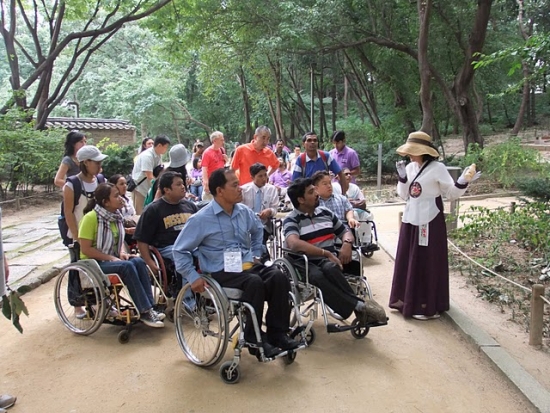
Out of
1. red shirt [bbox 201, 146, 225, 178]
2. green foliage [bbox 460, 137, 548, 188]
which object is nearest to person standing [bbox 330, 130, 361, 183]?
red shirt [bbox 201, 146, 225, 178]

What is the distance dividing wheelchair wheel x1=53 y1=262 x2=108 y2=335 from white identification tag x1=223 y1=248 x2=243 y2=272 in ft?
3.54

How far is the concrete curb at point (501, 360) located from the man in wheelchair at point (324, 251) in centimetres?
75

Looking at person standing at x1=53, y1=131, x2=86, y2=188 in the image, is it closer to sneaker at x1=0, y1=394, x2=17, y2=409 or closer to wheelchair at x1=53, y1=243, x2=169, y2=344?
wheelchair at x1=53, y1=243, x2=169, y2=344

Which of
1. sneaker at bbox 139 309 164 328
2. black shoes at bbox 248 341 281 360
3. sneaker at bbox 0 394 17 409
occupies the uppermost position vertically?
black shoes at bbox 248 341 281 360

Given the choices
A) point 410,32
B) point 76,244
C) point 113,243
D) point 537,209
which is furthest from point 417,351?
point 410,32

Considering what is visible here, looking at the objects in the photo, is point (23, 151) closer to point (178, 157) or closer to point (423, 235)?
point (178, 157)

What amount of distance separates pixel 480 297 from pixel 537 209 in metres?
2.06

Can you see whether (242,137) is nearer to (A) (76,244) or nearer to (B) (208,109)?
(B) (208,109)

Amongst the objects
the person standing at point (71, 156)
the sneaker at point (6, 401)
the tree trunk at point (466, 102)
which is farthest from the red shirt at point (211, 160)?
the tree trunk at point (466, 102)

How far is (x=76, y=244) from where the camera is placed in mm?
4078

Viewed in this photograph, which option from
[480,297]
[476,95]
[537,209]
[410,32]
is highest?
[410,32]

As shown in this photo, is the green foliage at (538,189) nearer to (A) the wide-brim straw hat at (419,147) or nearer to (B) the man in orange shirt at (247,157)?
(A) the wide-brim straw hat at (419,147)

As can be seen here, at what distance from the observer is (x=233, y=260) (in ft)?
10.6

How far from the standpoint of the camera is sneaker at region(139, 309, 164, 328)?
379 centimetres
